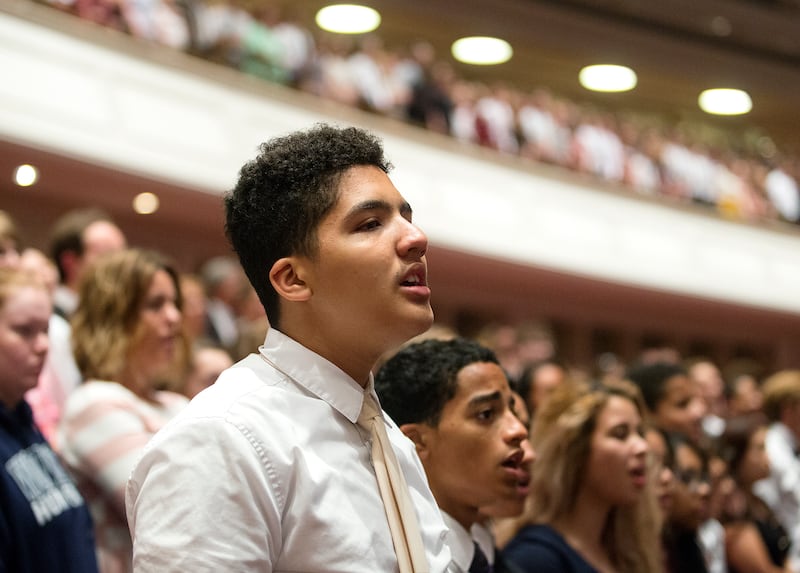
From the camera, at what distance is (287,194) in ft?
6.37

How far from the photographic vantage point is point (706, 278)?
14.2 meters

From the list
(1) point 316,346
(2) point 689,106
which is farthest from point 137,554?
(2) point 689,106

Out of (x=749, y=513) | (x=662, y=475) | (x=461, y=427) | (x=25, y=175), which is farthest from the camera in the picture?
(x=25, y=175)

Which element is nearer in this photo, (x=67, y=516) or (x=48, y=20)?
(x=67, y=516)

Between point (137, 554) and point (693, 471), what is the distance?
10.7 ft

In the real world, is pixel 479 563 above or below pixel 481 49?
below

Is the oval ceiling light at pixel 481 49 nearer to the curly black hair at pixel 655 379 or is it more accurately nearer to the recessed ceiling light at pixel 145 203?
the curly black hair at pixel 655 379

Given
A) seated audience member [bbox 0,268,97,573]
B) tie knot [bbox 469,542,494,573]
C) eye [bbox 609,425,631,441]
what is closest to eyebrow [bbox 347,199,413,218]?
tie knot [bbox 469,542,494,573]

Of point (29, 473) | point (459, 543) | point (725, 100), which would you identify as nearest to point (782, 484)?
point (725, 100)

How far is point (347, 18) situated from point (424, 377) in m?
2.60

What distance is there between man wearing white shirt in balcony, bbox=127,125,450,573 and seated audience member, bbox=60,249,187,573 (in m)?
1.44

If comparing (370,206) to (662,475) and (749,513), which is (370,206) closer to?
(662,475)

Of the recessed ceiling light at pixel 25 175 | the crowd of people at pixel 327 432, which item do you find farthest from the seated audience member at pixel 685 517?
the recessed ceiling light at pixel 25 175

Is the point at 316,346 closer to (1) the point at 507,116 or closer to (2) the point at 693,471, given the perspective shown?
(2) the point at 693,471
